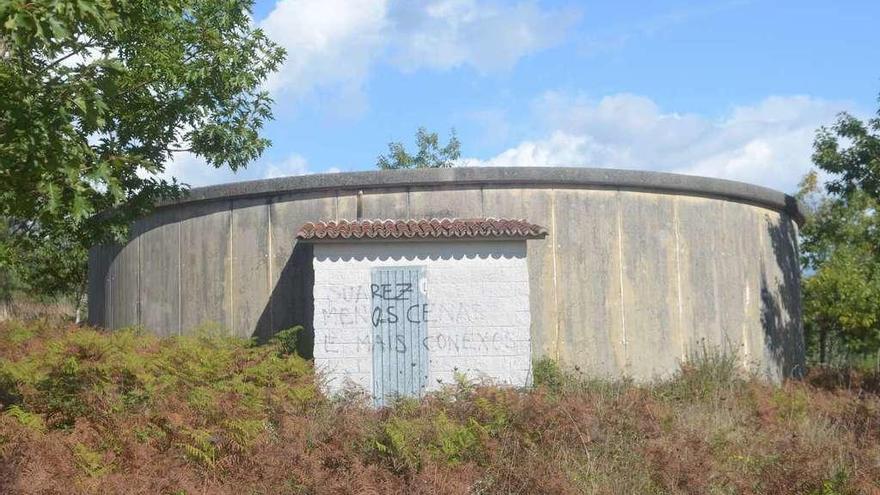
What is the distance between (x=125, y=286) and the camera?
16.5 m

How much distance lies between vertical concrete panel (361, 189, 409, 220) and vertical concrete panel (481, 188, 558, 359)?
1.23 m

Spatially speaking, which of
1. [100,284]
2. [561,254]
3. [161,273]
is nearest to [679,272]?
[561,254]

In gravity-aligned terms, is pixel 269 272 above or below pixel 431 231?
below

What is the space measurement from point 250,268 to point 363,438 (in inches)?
252

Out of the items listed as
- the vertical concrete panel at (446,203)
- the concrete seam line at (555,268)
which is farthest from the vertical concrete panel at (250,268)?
the concrete seam line at (555,268)

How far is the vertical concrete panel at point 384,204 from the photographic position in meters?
14.2

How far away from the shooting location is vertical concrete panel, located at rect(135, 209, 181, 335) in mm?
15422

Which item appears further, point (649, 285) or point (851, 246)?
point (851, 246)

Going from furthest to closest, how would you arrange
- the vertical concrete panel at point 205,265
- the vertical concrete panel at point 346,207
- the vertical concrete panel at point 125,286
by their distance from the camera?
the vertical concrete panel at point 125,286 < the vertical concrete panel at point 205,265 < the vertical concrete panel at point 346,207

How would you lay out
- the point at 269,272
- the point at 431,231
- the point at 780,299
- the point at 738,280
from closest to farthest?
the point at 431,231
the point at 269,272
the point at 738,280
the point at 780,299

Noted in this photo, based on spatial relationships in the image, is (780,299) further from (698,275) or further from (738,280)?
(698,275)

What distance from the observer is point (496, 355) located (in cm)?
1252

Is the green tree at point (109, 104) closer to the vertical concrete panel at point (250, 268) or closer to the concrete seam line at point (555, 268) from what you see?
the vertical concrete panel at point (250, 268)

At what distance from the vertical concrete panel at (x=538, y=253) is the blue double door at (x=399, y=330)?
77.8 inches
